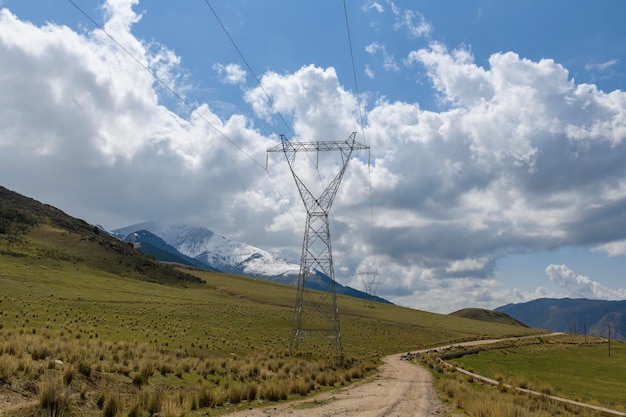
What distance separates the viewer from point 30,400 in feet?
48.5

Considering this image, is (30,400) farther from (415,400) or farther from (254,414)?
(415,400)

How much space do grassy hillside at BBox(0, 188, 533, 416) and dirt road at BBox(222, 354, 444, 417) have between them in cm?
158

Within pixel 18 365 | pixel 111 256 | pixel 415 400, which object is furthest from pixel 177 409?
pixel 111 256

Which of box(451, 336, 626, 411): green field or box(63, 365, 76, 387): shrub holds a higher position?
box(451, 336, 626, 411): green field

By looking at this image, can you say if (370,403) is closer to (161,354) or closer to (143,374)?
(143,374)

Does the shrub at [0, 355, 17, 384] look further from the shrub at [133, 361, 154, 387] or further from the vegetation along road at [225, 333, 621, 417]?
the vegetation along road at [225, 333, 621, 417]

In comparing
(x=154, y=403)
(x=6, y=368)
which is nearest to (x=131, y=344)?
(x=6, y=368)

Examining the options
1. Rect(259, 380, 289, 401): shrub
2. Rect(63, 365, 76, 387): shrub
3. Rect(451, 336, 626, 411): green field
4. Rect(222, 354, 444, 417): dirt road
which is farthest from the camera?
Rect(451, 336, 626, 411): green field

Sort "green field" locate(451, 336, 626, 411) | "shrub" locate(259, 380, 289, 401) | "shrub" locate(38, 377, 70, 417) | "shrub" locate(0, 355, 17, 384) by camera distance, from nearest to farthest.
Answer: "shrub" locate(38, 377, 70, 417) < "shrub" locate(0, 355, 17, 384) < "shrub" locate(259, 380, 289, 401) < "green field" locate(451, 336, 626, 411)

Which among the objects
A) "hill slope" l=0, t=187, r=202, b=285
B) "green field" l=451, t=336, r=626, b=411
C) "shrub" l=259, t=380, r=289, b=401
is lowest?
"shrub" l=259, t=380, r=289, b=401

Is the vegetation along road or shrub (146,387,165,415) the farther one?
the vegetation along road

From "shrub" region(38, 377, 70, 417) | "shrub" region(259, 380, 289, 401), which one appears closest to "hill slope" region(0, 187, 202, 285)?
"shrub" region(259, 380, 289, 401)

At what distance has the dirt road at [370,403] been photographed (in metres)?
19.6

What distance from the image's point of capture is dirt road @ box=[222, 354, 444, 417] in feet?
64.4
